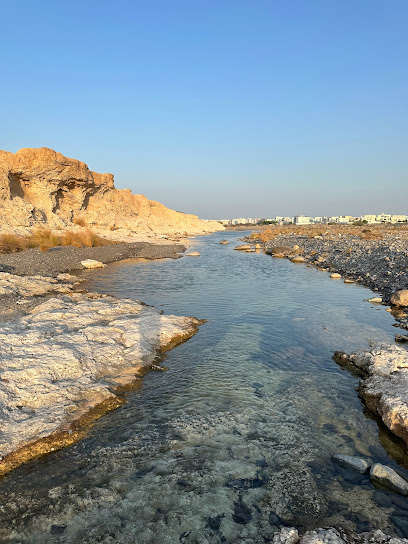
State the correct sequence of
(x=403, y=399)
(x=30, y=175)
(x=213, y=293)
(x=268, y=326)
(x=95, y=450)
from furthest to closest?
(x=30, y=175), (x=213, y=293), (x=268, y=326), (x=403, y=399), (x=95, y=450)

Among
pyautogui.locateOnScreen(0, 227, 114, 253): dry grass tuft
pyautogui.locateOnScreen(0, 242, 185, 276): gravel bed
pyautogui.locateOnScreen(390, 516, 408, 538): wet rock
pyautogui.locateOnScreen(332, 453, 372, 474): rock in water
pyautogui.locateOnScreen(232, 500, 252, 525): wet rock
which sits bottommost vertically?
pyautogui.locateOnScreen(232, 500, 252, 525): wet rock

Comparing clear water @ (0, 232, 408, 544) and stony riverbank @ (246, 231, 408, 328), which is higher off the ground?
stony riverbank @ (246, 231, 408, 328)

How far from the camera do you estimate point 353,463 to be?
4438mm

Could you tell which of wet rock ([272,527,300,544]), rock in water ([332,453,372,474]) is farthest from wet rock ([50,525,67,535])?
rock in water ([332,453,372,474])

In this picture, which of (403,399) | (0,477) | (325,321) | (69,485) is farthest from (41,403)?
(325,321)

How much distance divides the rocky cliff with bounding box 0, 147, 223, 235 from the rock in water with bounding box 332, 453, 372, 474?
111ft

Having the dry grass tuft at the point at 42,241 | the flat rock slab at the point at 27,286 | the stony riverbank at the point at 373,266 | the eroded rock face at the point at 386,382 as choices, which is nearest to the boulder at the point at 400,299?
the stony riverbank at the point at 373,266

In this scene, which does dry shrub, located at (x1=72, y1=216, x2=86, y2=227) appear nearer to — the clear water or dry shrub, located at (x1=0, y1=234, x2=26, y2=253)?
dry shrub, located at (x1=0, y1=234, x2=26, y2=253)

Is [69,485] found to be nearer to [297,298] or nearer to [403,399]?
[403,399]

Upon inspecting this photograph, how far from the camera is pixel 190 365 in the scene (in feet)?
25.6

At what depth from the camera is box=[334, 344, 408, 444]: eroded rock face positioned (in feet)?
17.0

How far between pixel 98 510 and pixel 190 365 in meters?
4.19

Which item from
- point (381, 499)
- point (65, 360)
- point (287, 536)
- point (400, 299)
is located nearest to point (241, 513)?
point (287, 536)

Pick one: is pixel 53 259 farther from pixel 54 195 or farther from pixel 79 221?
pixel 79 221
